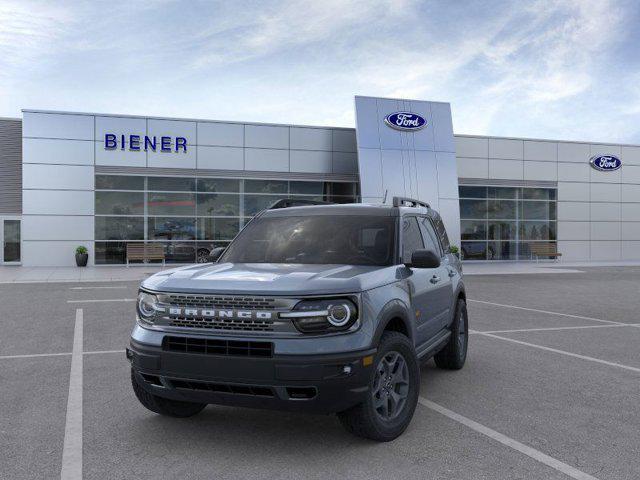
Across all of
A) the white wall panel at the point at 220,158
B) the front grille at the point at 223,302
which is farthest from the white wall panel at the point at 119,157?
the front grille at the point at 223,302

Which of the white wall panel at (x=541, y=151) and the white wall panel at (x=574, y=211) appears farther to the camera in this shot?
the white wall panel at (x=574, y=211)

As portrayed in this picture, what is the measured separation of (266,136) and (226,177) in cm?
267

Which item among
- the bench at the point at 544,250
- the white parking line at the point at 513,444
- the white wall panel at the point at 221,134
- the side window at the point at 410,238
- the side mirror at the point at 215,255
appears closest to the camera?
the white parking line at the point at 513,444

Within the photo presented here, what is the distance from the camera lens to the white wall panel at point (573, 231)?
32.3m

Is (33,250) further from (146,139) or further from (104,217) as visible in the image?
(146,139)

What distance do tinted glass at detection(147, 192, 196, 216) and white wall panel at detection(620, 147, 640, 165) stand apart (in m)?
23.9

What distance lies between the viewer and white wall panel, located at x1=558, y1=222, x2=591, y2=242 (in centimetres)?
3234

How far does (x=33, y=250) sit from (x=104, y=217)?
3.18 meters

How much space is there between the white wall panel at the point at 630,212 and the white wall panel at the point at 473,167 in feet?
29.9

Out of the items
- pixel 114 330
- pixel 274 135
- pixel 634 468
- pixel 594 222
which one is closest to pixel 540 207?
pixel 594 222

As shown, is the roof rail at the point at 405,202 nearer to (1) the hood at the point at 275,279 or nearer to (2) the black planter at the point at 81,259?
(1) the hood at the point at 275,279

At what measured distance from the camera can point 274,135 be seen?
27.6 metres

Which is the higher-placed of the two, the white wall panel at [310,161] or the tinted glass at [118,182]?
the white wall panel at [310,161]

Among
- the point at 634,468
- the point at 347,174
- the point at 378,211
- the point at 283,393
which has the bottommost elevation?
the point at 634,468
